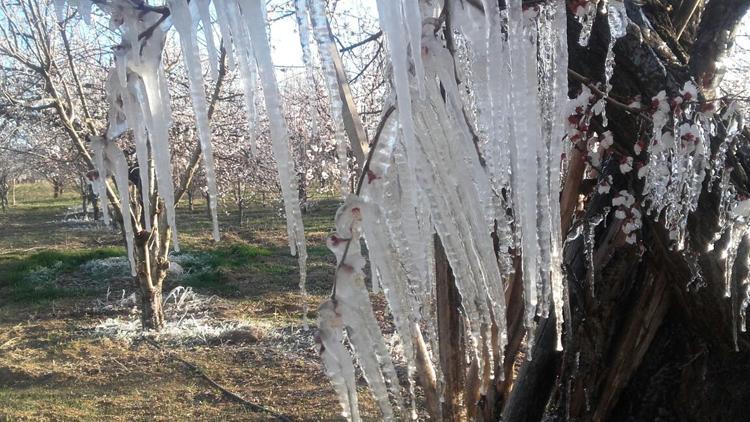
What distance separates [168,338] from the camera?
7.25 m

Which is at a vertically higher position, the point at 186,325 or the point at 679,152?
the point at 679,152

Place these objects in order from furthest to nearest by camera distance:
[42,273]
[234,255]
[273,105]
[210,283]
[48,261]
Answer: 1. [234,255]
2. [48,261]
3. [42,273]
4. [210,283]
5. [273,105]

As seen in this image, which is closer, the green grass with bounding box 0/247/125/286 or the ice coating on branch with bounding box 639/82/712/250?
the ice coating on branch with bounding box 639/82/712/250

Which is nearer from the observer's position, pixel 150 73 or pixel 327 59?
pixel 327 59

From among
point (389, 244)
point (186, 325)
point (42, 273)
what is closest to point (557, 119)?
point (389, 244)

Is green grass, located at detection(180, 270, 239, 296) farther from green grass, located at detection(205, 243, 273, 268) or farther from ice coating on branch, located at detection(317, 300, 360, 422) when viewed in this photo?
ice coating on branch, located at detection(317, 300, 360, 422)

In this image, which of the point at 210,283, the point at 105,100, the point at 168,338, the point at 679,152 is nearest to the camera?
the point at 679,152

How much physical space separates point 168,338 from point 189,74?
6.82 m

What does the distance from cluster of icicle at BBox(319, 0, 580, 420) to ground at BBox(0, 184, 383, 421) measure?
13.3 feet

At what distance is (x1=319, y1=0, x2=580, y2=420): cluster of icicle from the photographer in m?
1.04

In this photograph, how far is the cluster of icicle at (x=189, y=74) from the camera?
3.14 ft

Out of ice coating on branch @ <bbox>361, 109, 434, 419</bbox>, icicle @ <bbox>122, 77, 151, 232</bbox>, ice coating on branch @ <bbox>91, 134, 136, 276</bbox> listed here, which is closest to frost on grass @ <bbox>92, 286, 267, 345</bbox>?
ice coating on branch @ <bbox>91, 134, 136, 276</bbox>

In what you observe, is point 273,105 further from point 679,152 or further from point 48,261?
point 48,261

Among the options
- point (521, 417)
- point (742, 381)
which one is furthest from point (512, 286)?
point (742, 381)
